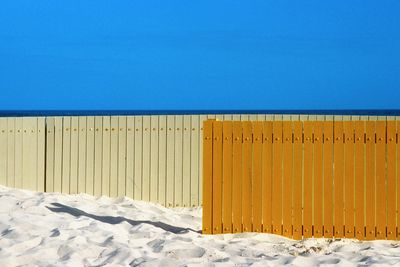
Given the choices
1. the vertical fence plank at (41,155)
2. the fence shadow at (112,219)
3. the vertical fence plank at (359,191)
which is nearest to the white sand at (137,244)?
the fence shadow at (112,219)

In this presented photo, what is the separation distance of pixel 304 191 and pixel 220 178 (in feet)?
3.81

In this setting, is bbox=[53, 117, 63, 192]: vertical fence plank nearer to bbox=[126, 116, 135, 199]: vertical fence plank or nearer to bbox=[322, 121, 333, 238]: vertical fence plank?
bbox=[126, 116, 135, 199]: vertical fence plank

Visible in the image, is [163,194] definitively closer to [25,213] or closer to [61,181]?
[61,181]

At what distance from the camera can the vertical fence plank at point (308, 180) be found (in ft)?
29.5

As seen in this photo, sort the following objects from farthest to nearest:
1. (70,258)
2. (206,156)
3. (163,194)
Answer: (163,194)
(206,156)
(70,258)

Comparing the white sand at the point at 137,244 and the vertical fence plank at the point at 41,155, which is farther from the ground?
the vertical fence plank at the point at 41,155

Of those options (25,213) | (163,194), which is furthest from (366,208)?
(25,213)

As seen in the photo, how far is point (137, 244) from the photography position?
8.07 metres

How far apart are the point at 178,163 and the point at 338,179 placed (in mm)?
3499

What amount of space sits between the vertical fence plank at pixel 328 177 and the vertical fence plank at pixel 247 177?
3.33ft

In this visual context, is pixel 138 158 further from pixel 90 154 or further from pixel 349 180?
pixel 349 180

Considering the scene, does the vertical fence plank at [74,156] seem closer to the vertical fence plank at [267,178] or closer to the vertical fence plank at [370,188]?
the vertical fence plank at [267,178]

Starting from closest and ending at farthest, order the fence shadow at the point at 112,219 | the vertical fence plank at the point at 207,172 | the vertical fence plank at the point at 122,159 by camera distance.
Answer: the vertical fence plank at the point at 207,172 < the fence shadow at the point at 112,219 < the vertical fence plank at the point at 122,159

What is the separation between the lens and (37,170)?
11812 millimetres
